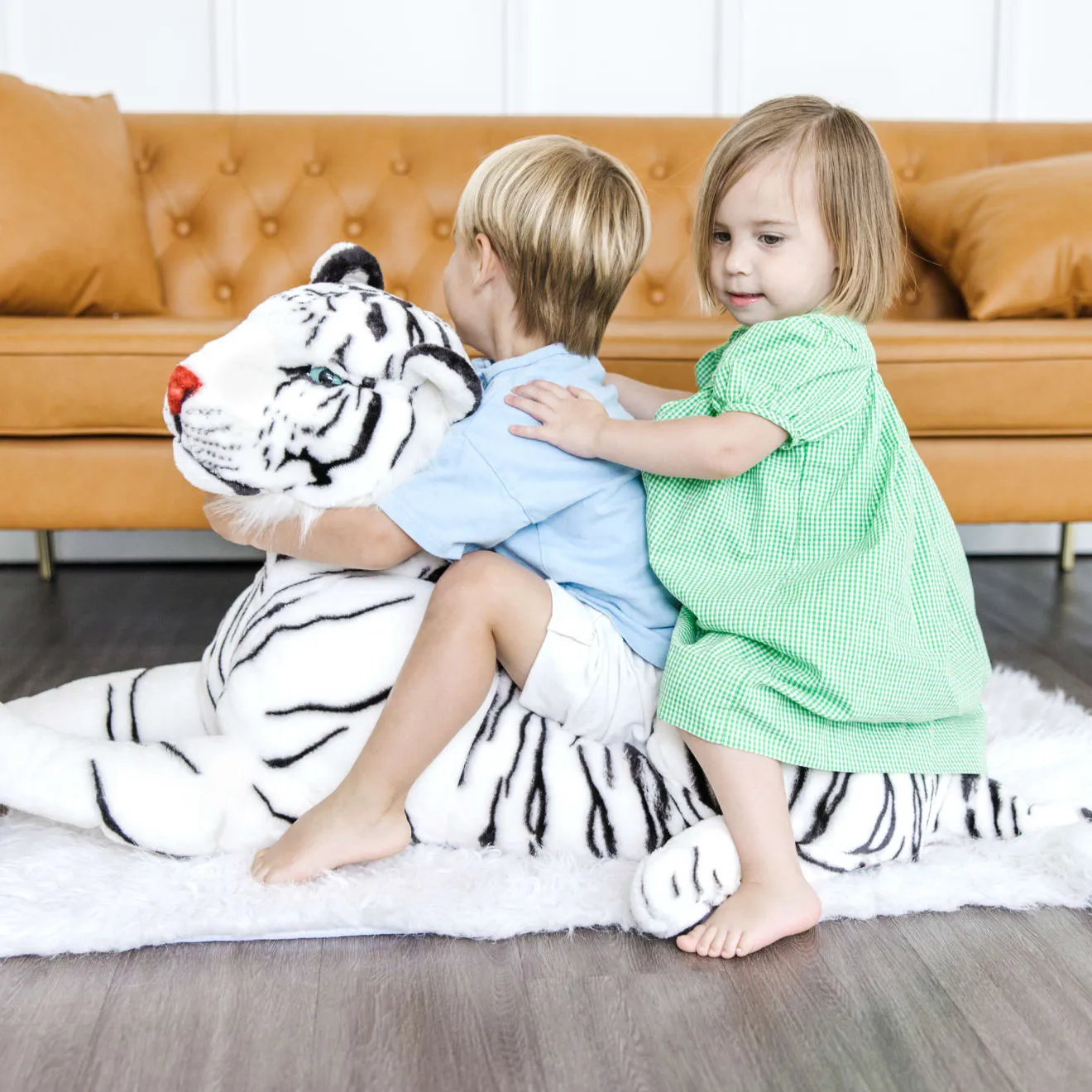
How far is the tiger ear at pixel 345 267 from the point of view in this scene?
4.28ft

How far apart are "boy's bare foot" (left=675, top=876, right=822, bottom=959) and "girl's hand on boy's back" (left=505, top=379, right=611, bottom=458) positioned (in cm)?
45

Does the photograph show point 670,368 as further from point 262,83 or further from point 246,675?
point 262,83

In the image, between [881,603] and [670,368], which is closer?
[881,603]

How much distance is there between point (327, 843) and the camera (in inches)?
43.6

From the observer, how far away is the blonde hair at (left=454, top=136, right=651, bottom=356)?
3.92 ft

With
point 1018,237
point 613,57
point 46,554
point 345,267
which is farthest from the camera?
point 613,57

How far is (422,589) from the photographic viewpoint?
48.2 inches

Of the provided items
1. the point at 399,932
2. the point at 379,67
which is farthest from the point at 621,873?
the point at 379,67

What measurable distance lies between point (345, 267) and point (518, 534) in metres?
0.37

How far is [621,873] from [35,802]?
564mm

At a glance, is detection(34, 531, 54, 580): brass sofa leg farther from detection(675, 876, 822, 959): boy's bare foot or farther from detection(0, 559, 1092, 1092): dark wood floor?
detection(675, 876, 822, 959): boy's bare foot

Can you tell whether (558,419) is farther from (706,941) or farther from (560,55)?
(560,55)

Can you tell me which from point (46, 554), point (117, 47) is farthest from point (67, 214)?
point (117, 47)

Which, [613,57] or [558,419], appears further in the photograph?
[613,57]
